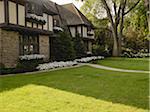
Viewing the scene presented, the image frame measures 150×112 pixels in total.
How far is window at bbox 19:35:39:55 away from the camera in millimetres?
17800

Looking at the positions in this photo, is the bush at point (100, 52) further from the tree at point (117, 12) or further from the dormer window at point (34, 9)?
the dormer window at point (34, 9)

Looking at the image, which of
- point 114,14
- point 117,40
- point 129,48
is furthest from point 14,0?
point 129,48

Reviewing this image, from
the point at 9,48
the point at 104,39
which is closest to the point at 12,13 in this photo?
the point at 9,48

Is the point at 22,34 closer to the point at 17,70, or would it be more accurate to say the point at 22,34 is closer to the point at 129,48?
the point at 17,70

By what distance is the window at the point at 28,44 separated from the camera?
17.8 metres

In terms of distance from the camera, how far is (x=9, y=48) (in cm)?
1608

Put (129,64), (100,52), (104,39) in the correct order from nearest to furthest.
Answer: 1. (129,64)
2. (100,52)
3. (104,39)

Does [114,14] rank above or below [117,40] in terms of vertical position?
above

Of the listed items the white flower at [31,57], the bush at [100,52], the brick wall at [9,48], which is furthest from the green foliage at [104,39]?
the brick wall at [9,48]

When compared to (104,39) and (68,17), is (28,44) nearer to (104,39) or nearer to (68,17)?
(68,17)

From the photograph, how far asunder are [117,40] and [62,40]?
45.2 ft

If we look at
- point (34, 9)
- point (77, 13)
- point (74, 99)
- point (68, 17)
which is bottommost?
point (74, 99)

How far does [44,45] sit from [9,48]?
4896mm

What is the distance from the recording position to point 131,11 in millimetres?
35719
